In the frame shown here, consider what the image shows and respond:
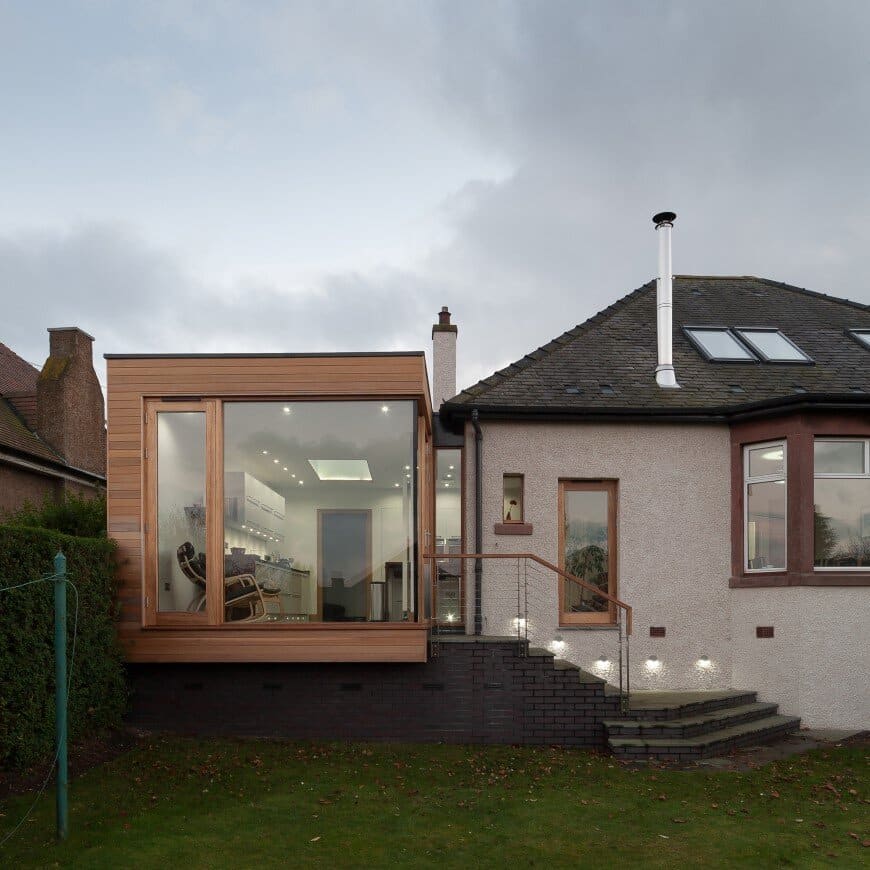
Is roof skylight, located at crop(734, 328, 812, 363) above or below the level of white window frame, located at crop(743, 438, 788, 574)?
above

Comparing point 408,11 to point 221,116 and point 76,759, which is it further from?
point 76,759

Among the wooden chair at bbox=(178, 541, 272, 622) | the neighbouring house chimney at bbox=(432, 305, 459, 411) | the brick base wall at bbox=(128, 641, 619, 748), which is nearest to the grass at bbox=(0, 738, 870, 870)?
the brick base wall at bbox=(128, 641, 619, 748)

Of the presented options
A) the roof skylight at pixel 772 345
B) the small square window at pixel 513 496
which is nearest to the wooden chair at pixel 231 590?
the small square window at pixel 513 496

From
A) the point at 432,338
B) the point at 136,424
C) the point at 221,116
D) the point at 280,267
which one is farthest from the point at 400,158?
the point at 280,267

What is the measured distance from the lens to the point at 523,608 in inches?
408

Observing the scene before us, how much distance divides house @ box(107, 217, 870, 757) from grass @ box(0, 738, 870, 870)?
70 cm

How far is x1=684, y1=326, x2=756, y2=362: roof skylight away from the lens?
12.0 meters

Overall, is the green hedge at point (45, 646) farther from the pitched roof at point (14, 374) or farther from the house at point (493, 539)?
the pitched roof at point (14, 374)

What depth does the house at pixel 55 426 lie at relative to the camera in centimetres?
→ 1633

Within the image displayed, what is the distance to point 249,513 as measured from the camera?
856 centimetres

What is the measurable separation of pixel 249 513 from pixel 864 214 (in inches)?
2297

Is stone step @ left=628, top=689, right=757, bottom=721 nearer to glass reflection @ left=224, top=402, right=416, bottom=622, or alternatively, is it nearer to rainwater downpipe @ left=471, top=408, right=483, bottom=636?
rainwater downpipe @ left=471, top=408, right=483, bottom=636


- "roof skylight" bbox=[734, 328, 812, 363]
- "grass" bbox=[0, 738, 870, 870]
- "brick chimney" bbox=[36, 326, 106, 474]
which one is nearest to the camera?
"grass" bbox=[0, 738, 870, 870]

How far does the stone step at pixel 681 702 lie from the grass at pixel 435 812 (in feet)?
2.84
